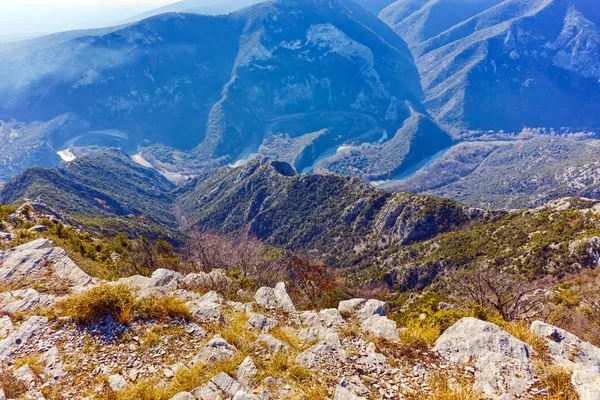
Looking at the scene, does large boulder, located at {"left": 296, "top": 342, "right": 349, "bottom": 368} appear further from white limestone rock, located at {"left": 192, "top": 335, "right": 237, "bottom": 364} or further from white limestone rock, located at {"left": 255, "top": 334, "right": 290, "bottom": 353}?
white limestone rock, located at {"left": 192, "top": 335, "right": 237, "bottom": 364}

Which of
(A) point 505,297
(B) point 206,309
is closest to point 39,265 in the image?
(B) point 206,309

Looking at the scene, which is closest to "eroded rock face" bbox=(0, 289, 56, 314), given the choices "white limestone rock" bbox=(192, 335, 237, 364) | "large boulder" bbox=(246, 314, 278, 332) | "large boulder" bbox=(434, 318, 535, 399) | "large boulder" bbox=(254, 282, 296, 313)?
"white limestone rock" bbox=(192, 335, 237, 364)

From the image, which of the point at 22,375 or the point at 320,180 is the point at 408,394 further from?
the point at 320,180

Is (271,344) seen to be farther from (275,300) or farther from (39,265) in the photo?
(39,265)

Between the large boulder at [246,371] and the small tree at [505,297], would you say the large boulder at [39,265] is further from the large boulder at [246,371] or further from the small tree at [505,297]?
the small tree at [505,297]

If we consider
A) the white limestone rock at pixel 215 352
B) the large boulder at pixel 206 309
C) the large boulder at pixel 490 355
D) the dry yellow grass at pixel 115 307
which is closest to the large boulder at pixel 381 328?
the large boulder at pixel 490 355
